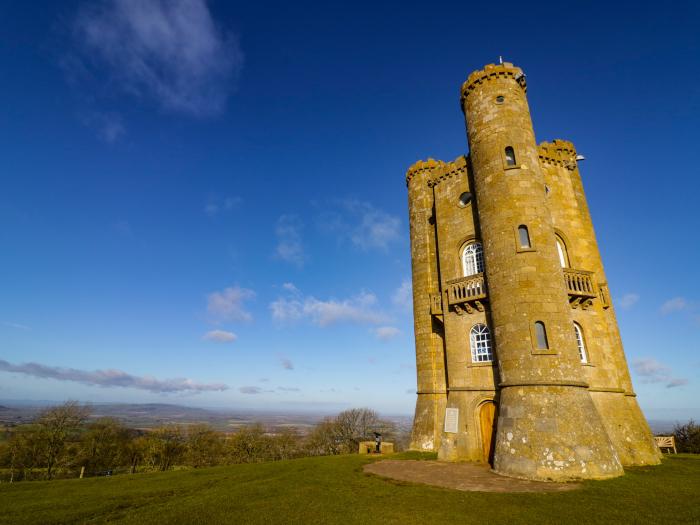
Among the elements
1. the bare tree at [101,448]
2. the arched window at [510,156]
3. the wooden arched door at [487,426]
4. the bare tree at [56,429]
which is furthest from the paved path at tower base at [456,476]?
the bare tree at [101,448]

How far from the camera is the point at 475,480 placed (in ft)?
41.0

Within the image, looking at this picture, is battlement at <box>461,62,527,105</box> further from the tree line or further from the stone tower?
the tree line

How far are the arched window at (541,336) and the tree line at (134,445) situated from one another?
842 inches

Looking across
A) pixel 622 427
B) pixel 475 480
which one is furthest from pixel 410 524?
pixel 622 427

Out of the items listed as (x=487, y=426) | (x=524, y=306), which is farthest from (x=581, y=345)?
(x=487, y=426)

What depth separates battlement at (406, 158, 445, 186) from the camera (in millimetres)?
25953

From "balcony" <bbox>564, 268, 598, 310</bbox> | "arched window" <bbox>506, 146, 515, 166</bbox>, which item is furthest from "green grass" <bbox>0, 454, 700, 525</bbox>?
"arched window" <bbox>506, 146, 515, 166</bbox>

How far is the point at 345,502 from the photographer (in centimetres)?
1002

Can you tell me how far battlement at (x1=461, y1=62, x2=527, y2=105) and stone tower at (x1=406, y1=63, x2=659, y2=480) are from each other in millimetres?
64

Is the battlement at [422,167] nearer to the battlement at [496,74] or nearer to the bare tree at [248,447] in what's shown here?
the battlement at [496,74]

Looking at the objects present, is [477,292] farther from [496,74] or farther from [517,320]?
[496,74]

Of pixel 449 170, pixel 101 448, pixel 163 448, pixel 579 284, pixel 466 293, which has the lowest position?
pixel 101 448

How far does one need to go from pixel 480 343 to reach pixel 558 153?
44.0 feet

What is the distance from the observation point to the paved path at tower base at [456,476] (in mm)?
11258
